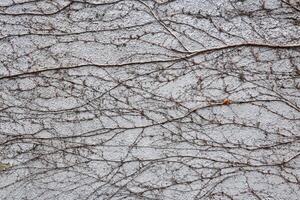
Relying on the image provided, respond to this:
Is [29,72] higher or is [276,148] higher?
[29,72]

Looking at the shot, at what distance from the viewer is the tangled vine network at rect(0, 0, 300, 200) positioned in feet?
8.95

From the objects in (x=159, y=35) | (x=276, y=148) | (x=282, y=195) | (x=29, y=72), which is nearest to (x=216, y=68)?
(x=159, y=35)

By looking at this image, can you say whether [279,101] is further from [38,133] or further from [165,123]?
[38,133]

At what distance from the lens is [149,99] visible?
2805 millimetres

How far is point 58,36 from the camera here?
2848 mm

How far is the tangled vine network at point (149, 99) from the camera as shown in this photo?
2.73m

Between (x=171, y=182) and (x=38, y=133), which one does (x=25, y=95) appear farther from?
(x=171, y=182)

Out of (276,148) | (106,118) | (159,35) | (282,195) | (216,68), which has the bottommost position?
(282,195)

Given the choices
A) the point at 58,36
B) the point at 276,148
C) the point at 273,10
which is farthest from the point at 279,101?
the point at 58,36

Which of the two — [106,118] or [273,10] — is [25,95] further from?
[273,10]

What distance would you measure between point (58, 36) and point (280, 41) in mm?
1318

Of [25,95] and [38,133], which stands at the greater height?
[25,95]

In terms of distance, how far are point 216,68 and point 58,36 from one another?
97 cm

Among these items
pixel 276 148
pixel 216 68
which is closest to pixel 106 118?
pixel 216 68
